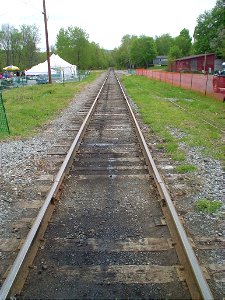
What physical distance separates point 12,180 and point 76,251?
114 inches

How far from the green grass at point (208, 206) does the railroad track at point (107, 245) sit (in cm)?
52

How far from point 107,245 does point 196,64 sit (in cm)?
7984

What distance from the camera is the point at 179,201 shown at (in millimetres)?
5359

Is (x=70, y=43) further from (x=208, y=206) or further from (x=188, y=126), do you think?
(x=208, y=206)

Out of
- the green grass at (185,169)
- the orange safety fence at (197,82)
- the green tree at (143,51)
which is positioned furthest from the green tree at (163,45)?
the green grass at (185,169)

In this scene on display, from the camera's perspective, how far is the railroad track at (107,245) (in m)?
3.34

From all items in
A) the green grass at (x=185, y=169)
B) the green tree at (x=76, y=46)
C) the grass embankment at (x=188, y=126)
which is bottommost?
Answer: the green grass at (x=185, y=169)

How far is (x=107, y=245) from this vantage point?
4109 millimetres

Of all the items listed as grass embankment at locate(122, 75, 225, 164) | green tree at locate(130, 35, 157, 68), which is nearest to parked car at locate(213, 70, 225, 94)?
grass embankment at locate(122, 75, 225, 164)

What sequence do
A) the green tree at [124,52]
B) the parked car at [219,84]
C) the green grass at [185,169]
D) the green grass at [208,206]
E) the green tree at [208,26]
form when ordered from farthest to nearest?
the green tree at [124,52]
the green tree at [208,26]
the parked car at [219,84]
the green grass at [185,169]
the green grass at [208,206]

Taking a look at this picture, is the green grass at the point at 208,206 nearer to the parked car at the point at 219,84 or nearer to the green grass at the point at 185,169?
the green grass at the point at 185,169

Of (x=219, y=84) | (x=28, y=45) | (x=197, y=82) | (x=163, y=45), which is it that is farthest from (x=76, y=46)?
(x=163, y=45)

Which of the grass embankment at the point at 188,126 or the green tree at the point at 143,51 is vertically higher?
the green tree at the point at 143,51

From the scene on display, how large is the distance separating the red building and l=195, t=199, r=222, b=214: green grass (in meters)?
69.6
